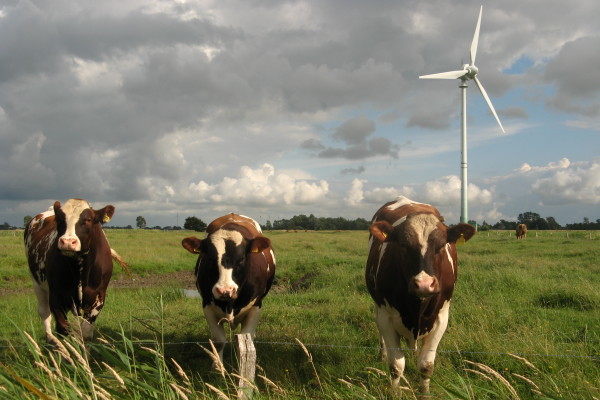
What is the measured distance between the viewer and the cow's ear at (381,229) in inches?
234

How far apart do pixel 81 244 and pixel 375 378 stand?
432 cm

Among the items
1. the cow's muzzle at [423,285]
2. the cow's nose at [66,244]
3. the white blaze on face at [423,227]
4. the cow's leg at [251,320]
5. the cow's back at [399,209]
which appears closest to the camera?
the cow's muzzle at [423,285]

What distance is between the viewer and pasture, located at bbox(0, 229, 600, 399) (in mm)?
3959

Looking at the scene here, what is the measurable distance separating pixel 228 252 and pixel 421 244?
2.56 meters

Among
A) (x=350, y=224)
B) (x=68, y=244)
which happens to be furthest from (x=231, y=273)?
(x=350, y=224)

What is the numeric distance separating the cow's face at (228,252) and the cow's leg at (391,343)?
182cm

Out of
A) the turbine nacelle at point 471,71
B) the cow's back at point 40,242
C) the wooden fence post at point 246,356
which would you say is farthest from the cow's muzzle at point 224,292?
the turbine nacelle at point 471,71

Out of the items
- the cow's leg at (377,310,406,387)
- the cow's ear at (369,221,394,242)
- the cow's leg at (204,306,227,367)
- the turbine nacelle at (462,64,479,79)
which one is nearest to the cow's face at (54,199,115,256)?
the cow's leg at (204,306,227,367)

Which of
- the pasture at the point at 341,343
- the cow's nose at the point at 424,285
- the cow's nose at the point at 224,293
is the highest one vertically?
the cow's nose at the point at 424,285

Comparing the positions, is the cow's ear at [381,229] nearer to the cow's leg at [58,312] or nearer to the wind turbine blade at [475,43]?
the cow's leg at [58,312]

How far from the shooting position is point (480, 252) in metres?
24.2

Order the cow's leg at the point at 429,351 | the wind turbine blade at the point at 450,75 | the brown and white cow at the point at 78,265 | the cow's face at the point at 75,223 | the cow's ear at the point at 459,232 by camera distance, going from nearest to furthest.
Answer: the cow's ear at the point at 459,232, the cow's leg at the point at 429,351, the cow's face at the point at 75,223, the brown and white cow at the point at 78,265, the wind turbine blade at the point at 450,75

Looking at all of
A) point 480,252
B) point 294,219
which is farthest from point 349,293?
point 294,219

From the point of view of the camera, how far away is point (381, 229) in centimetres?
603
